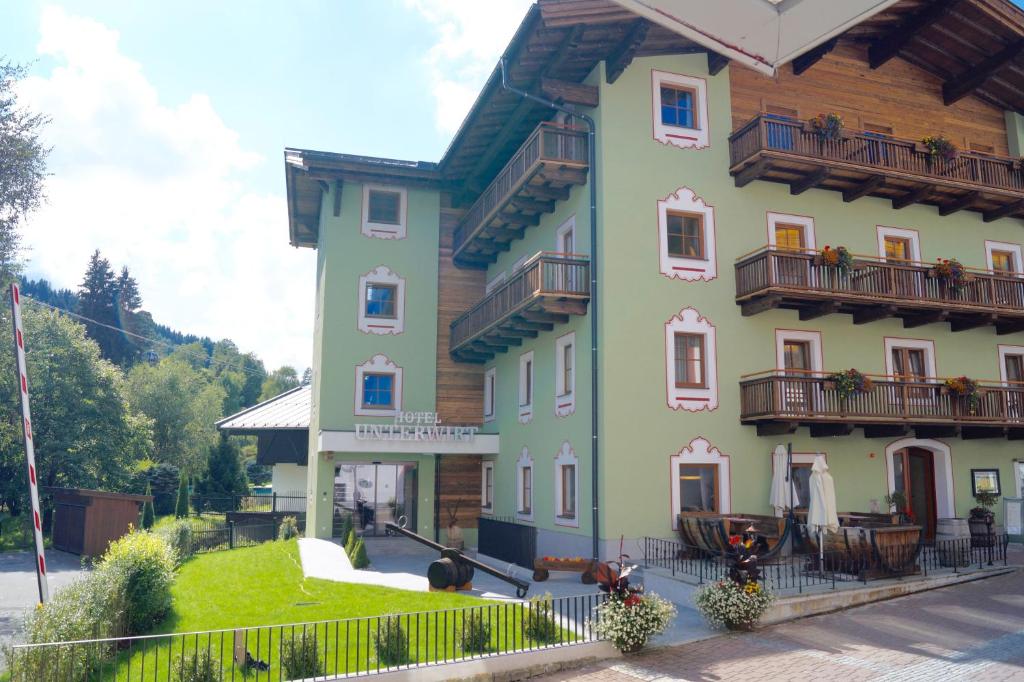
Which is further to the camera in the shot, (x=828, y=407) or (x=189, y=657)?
(x=828, y=407)

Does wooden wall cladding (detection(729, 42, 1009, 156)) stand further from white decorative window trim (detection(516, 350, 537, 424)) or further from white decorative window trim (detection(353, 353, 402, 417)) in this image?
white decorative window trim (detection(353, 353, 402, 417))

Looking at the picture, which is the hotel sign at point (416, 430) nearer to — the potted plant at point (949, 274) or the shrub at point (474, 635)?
the shrub at point (474, 635)

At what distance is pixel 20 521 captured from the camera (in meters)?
32.3

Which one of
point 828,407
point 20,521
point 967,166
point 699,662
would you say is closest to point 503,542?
point 828,407

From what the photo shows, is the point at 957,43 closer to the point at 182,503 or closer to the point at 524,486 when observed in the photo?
the point at 524,486

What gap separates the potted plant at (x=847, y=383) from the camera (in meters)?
18.6

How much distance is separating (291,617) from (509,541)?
25.6ft

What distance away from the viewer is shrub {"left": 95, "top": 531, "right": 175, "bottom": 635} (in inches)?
563

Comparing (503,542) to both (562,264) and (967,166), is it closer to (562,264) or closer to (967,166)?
(562,264)

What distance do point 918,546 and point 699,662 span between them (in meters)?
6.94

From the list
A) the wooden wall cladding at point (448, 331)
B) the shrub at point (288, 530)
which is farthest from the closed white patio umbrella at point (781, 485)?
the shrub at point (288, 530)

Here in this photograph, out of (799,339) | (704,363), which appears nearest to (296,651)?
(704,363)

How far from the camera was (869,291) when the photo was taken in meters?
19.8

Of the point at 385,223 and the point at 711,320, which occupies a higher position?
the point at 385,223
